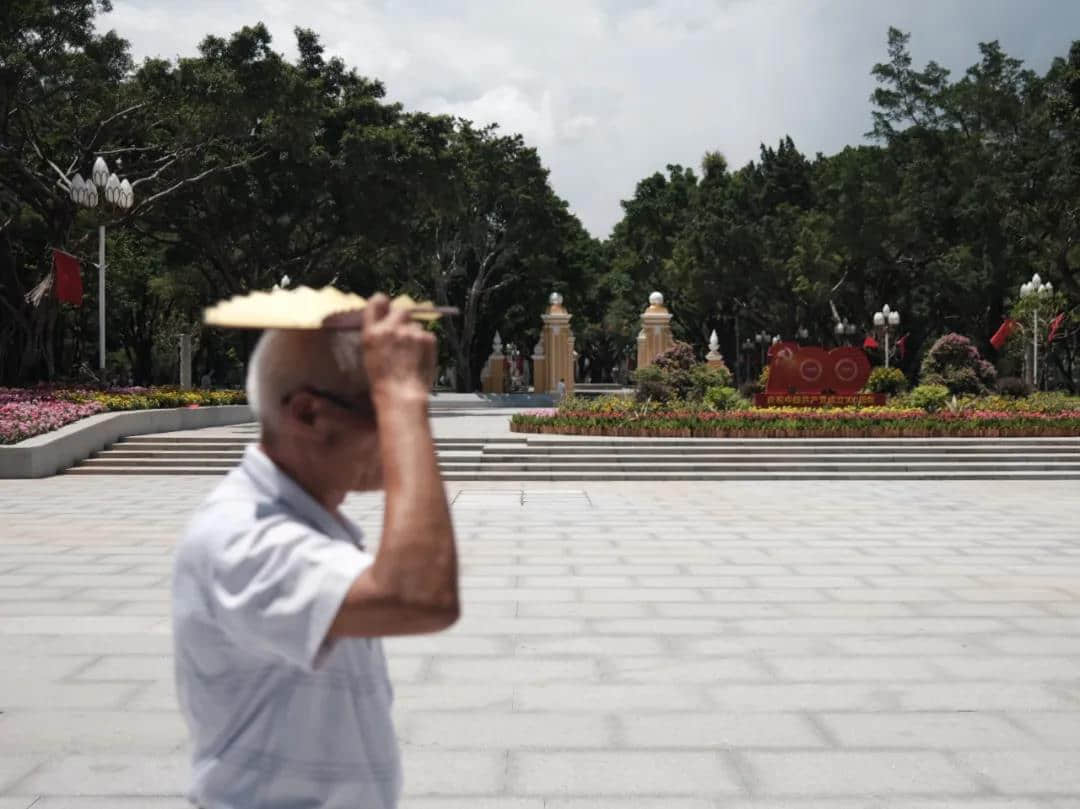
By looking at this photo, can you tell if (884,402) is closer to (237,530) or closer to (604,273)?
(237,530)

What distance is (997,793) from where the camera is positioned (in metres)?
3.77

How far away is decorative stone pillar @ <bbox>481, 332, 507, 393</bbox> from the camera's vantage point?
154ft

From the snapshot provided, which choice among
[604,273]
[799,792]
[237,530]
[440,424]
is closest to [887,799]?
[799,792]

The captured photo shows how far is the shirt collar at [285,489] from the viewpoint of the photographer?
1.57 metres

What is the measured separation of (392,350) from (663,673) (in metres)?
4.21

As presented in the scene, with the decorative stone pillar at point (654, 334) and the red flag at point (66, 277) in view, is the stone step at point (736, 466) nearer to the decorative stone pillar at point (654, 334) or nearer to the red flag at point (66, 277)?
the red flag at point (66, 277)

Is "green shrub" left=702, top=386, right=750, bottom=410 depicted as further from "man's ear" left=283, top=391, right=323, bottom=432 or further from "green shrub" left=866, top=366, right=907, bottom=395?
"man's ear" left=283, top=391, right=323, bottom=432

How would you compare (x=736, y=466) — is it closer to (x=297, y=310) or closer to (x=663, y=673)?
(x=663, y=673)

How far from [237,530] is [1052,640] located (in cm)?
571

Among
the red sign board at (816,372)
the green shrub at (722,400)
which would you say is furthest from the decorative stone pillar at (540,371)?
the green shrub at (722,400)

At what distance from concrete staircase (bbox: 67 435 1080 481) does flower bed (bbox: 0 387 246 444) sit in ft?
3.35

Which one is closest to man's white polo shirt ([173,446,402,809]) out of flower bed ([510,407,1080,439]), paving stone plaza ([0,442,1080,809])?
paving stone plaza ([0,442,1080,809])

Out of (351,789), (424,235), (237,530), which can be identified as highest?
(424,235)

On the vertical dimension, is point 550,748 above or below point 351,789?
below
